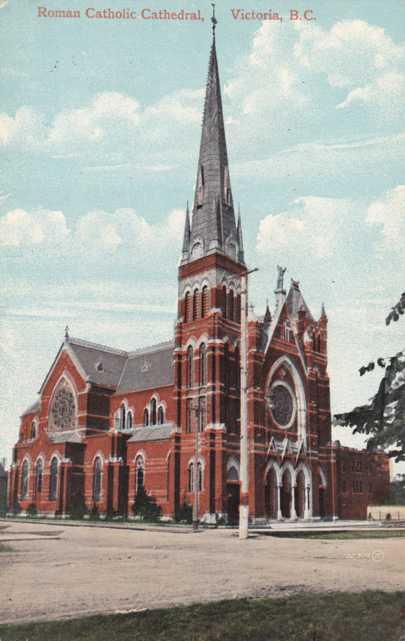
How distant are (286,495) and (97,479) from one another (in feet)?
37.5

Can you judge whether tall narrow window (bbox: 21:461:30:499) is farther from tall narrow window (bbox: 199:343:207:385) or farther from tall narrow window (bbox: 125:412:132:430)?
tall narrow window (bbox: 199:343:207:385)

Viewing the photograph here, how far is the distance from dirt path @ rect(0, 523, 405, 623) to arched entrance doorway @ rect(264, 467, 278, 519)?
2118cm

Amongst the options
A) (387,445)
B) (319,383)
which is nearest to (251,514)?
(319,383)

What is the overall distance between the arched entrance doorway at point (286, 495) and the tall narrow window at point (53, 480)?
1348 centimetres

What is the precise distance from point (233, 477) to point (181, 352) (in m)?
7.72

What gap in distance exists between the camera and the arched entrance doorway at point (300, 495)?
1559 inches

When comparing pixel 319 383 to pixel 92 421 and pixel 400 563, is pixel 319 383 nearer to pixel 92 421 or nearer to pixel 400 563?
pixel 92 421

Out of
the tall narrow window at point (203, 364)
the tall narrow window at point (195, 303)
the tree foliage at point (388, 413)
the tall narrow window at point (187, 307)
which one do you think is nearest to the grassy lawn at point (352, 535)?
the tree foliage at point (388, 413)

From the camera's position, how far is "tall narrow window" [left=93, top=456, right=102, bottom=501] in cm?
3975

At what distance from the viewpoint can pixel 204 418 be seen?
118ft

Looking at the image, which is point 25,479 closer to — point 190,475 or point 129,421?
point 129,421

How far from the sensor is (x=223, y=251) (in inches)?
1494

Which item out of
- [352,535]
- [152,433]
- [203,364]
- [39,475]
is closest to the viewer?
[352,535]

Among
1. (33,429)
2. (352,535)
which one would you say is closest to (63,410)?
(33,429)
